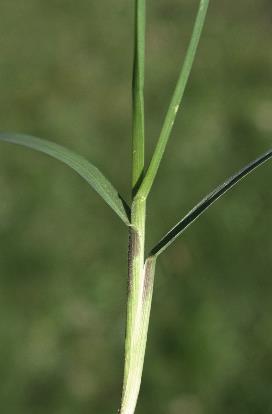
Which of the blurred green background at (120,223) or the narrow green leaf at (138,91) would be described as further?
the blurred green background at (120,223)

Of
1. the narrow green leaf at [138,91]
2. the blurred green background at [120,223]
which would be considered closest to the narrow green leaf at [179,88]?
the narrow green leaf at [138,91]

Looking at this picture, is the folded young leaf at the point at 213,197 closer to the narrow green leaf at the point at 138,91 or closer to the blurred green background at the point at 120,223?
the narrow green leaf at the point at 138,91

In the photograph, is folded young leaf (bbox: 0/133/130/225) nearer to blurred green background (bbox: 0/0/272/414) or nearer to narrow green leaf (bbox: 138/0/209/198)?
narrow green leaf (bbox: 138/0/209/198)

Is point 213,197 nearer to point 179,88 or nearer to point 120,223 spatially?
point 179,88

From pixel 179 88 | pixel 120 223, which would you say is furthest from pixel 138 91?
pixel 120 223

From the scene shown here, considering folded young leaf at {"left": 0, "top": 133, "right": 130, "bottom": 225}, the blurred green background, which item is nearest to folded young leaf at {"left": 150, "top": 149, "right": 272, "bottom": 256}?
folded young leaf at {"left": 0, "top": 133, "right": 130, "bottom": 225}

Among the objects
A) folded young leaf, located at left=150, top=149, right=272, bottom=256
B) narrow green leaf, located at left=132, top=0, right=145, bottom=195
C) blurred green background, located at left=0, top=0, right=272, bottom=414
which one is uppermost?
narrow green leaf, located at left=132, top=0, right=145, bottom=195

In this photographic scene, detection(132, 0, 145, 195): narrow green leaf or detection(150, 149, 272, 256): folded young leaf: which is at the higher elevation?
detection(132, 0, 145, 195): narrow green leaf

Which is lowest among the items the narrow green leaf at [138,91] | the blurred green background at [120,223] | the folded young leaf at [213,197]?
the blurred green background at [120,223]

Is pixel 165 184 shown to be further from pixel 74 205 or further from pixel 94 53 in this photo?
pixel 94 53
